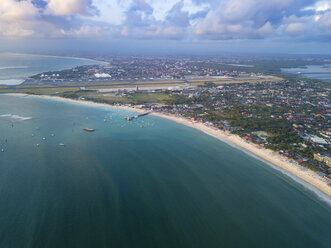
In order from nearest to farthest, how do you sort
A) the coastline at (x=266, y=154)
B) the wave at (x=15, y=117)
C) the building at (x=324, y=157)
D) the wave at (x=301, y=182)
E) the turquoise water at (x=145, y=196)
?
1. the turquoise water at (x=145, y=196)
2. the wave at (x=301, y=182)
3. the coastline at (x=266, y=154)
4. the building at (x=324, y=157)
5. the wave at (x=15, y=117)

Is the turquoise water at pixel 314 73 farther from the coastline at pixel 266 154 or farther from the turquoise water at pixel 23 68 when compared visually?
the turquoise water at pixel 23 68

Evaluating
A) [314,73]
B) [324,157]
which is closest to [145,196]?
[324,157]

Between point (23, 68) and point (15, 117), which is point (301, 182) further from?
point (23, 68)

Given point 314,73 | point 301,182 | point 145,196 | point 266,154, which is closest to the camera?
point 145,196

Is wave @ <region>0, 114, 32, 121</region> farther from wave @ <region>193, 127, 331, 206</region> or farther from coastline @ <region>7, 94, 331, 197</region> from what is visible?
wave @ <region>193, 127, 331, 206</region>

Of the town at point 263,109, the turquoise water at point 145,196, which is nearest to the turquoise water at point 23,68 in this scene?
the town at point 263,109

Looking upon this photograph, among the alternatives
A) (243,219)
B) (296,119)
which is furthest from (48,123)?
(296,119)

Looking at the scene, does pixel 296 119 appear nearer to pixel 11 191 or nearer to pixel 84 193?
pixel 84 193

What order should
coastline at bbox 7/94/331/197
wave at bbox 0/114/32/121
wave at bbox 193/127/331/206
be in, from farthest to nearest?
wave at bbox 0/114/32/121, coastline at bbox 7/94/331/197, wave at bbox 193/127/331/206

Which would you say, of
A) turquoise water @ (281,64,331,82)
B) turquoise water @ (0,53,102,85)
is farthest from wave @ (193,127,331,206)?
turquoise water @ (281,64,331,82)
